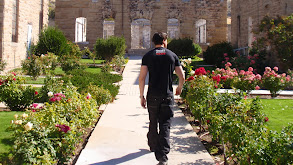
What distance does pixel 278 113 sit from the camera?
8.12 metres

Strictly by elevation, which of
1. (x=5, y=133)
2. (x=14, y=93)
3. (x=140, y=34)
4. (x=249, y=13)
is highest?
(x=140, y=34)

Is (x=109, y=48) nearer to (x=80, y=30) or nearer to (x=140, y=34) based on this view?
(x=80, y=30)

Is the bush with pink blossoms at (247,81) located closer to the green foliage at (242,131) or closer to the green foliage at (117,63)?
the green foliage at (242,131)

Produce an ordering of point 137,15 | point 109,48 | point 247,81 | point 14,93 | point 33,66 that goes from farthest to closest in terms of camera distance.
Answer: point 137,15, point 109,48, point 33,66, point 247,81, point 14,93

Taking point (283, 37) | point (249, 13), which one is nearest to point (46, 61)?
point (283, 37)

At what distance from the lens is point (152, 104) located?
4707 mm

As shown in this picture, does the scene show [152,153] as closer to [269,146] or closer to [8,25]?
[269,146]

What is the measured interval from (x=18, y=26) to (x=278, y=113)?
14.2m

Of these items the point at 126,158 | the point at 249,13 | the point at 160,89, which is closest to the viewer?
the point at 160,89

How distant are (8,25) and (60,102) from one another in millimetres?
12467

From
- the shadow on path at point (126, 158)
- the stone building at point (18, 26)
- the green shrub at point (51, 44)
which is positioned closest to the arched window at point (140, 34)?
the stone building at point (18, 26)

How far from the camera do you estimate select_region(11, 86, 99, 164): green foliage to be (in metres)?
3.81

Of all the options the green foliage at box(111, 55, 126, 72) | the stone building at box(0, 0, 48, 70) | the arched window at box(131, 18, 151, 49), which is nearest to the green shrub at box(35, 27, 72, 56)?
the stone building at box(0, 0, 48, 70)

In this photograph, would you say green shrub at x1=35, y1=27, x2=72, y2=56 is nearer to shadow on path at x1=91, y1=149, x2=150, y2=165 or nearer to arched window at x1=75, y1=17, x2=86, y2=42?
arched window at x1=75, y1=17, x2=86, y2=42
